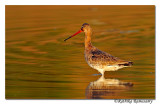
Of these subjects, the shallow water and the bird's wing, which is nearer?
the shallow water

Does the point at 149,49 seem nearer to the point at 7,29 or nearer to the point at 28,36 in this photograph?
the point at 28,36

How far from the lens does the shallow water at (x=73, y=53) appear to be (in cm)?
1208

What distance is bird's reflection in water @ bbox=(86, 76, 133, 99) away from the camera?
11518 mm

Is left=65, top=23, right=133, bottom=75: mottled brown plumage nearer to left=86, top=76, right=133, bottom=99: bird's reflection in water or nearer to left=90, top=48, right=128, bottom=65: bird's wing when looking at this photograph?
left=90, top=48, right=128, bottom=65: bird's wing

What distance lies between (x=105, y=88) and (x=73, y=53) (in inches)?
186

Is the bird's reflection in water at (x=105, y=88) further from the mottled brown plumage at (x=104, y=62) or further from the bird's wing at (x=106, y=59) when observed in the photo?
the bird's wing at (x=106, y=59)

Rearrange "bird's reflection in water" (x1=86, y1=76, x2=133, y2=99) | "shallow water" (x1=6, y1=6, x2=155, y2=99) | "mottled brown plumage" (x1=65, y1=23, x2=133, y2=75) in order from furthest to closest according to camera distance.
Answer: "mottled brown plumage" (x1=65, y1=23, x2=133, y2=75) → "shallow water" (x1=6, y1=6, x2=155, y2=99) → "bird's reflection in water" (x1=86, y1=76, x2=133, y2=99)

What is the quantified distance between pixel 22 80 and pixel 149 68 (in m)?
3.71

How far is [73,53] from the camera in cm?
1669

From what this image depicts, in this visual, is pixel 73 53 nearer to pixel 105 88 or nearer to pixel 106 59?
pixel 106 59

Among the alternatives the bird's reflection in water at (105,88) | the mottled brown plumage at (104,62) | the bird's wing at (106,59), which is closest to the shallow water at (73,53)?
the bird's reflection in water at (105,88)

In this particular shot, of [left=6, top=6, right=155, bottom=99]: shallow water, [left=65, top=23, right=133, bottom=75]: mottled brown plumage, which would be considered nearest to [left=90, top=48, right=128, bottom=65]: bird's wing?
[left=65, top=23, right=133, bottom=75]: mottled brown plumage

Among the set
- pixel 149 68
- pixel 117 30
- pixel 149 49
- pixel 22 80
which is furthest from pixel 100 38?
pixel 22 80

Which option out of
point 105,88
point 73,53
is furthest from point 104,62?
point 73,53
